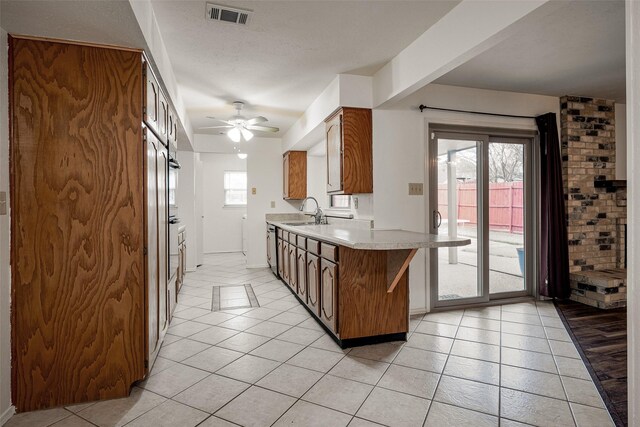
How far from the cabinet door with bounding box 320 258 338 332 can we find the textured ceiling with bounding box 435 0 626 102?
2100 mm

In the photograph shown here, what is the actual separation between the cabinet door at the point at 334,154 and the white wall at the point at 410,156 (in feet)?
1.11

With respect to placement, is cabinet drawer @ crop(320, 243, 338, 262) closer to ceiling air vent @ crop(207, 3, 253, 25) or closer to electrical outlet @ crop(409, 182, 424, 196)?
electrical outlet @ crop(409, 182, 424, 196)

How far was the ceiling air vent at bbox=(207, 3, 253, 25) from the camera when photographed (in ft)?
7.22

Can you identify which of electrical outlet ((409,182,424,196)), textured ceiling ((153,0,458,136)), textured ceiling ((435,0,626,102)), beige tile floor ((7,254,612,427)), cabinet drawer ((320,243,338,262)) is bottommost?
beige tile floor ((7,254,612,427))

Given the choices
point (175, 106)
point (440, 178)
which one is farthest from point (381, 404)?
point (175, 106)

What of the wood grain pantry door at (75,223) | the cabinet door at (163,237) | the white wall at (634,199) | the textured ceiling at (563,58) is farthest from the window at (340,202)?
the white wall at (634,199)

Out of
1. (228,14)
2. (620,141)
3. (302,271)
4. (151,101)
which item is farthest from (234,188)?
(620,141)

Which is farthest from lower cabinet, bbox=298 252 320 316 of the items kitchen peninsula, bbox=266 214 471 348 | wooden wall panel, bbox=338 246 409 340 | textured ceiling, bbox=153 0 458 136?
textured ceiling, bbox=153 0 458 136

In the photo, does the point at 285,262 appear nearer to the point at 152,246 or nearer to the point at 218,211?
the point at 152,246

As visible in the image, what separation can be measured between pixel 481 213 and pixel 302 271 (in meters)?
2.05

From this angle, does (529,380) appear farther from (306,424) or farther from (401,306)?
(306,424)

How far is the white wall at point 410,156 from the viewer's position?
11.0 ft

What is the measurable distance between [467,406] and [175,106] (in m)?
3.47

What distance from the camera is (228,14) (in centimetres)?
228
